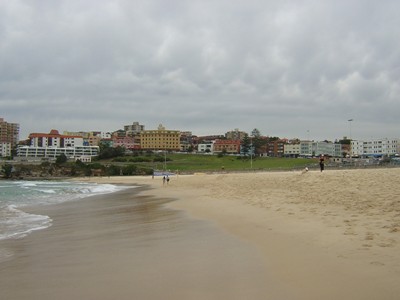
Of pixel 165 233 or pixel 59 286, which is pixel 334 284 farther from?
pixel 165 233

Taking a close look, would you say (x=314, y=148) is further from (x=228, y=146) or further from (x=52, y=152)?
(x=52, y=152)

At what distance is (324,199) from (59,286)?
36.2 ft

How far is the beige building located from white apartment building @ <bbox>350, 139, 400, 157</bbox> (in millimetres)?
81462

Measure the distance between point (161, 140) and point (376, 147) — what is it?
96723 millimetres

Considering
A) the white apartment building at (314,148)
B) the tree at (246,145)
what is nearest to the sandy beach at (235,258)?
the tree at (246,145)

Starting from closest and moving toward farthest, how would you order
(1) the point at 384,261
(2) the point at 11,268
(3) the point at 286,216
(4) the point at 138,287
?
(4) the point at 138,287, (1) the point at 384,261, (2) the point at 11,268, (3) the point at 286,216

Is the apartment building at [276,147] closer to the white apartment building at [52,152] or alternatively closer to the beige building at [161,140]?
the beige building at [161,140]

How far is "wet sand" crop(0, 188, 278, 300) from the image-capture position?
17.4 feet

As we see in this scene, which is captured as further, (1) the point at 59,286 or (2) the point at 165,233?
(2) the point at 165,233

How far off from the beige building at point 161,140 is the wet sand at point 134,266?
174680mm

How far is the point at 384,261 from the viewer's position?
19.2 ft

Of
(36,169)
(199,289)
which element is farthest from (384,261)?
(36,169)

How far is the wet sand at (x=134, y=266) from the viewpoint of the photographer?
5.30 metres

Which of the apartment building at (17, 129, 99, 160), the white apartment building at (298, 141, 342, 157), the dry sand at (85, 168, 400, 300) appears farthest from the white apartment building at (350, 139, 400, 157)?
the dry sand at (85, 168, 400, 300)
